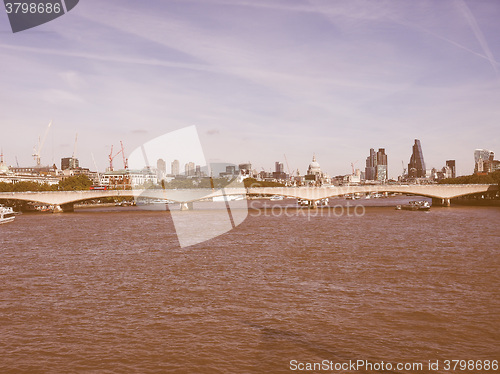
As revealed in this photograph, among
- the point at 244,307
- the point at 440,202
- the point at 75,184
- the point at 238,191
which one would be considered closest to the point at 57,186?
the point at 75,184

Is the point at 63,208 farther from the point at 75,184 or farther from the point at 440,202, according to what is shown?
the point at 440,202

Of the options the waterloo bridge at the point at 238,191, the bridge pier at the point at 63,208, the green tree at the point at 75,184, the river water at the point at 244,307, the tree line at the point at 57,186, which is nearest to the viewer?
the river water at the point at 244,307

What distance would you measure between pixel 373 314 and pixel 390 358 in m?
3.83

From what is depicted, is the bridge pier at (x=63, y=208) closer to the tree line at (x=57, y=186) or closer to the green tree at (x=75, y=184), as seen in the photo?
the tree line at (x=57, y=186)

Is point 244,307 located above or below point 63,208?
below

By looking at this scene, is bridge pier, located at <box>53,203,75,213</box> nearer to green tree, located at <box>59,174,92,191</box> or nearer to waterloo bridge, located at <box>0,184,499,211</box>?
waterloo bridge, located at <box>0,184,499,211</box>

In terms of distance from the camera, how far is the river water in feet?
44.2

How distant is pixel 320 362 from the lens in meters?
12.9

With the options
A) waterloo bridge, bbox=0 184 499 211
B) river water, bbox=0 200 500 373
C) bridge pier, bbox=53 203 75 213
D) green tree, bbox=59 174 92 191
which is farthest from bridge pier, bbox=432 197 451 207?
green tree, bbox=59 174 92 191

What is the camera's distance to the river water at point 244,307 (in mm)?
13469

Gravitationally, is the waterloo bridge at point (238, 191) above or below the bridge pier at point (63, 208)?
above

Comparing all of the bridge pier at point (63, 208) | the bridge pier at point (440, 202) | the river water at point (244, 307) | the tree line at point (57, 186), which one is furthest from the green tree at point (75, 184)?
the river water at point (244, 307)

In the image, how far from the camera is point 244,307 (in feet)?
59.7

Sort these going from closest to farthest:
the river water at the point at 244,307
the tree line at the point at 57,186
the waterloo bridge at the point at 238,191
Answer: the river water at the point at 244,307 → the waterloo bridge at the point at 238,191 → the tree line at the point at 57,186
